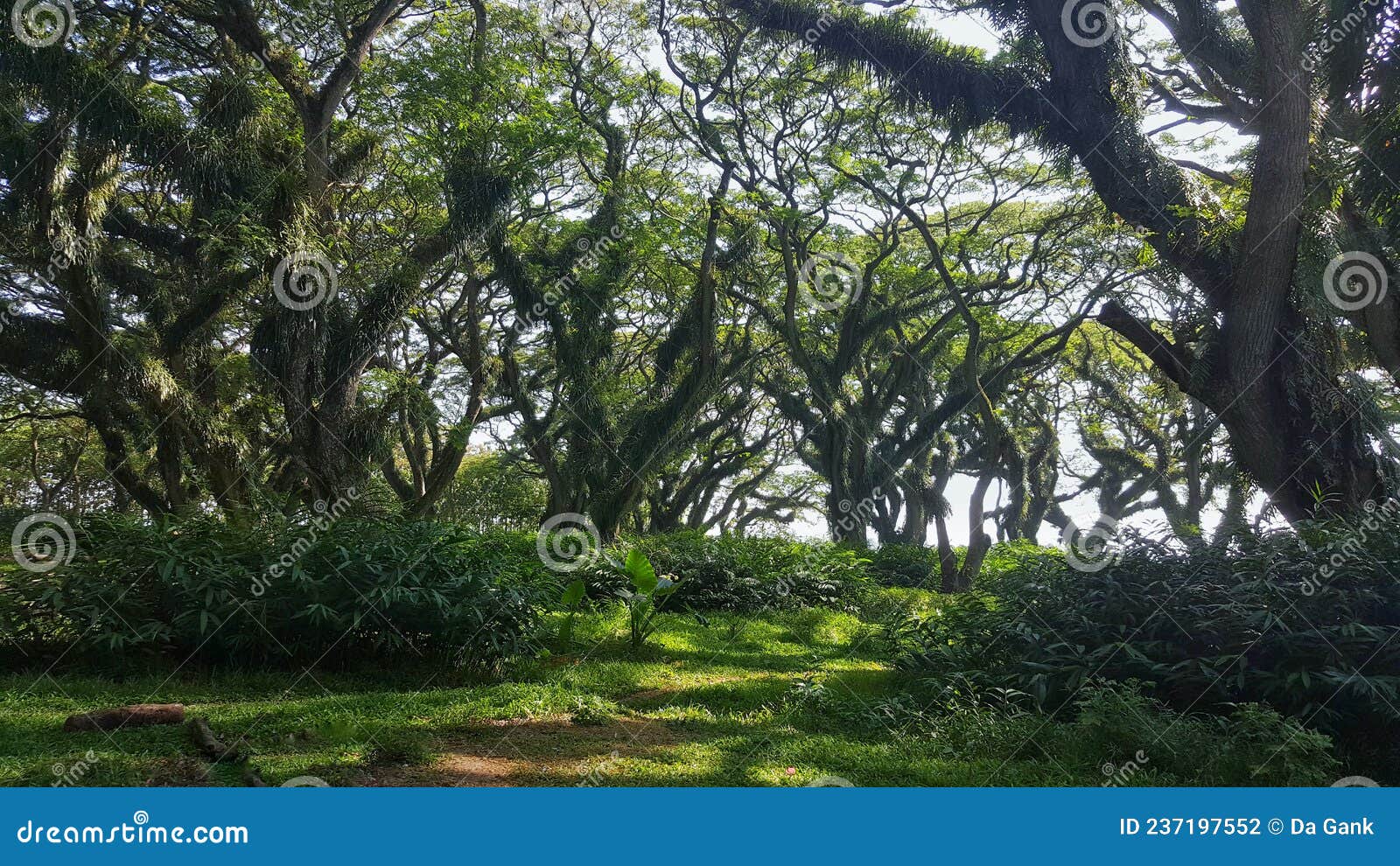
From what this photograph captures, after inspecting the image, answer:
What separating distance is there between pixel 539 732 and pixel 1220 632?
4403mm

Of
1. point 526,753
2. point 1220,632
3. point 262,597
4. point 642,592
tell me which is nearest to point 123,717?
point 262,597

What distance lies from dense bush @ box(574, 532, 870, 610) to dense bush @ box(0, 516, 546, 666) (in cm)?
351

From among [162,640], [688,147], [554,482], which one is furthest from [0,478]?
[162,640]

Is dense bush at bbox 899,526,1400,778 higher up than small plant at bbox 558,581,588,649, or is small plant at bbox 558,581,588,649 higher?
dense bush at bbox 899,526,1400,778

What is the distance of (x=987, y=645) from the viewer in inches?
267

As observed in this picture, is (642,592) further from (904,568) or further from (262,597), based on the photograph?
(904,568)

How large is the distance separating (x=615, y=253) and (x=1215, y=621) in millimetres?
11887

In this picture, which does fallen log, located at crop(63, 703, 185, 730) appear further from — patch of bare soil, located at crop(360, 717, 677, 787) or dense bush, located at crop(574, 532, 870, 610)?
dense bush, located at crop(574, 532, 870, 610)

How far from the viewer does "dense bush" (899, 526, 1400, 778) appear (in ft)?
16.4

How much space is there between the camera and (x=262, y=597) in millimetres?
6121

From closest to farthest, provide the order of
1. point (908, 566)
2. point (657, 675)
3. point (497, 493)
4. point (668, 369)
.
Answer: point (657, 675) → point (668, 369) → point (908, 566) → point (497, 493)

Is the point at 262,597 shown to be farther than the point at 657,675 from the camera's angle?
No

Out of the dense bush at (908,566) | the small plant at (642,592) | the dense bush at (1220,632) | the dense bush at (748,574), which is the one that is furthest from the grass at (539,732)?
the dense bush at (908,566)

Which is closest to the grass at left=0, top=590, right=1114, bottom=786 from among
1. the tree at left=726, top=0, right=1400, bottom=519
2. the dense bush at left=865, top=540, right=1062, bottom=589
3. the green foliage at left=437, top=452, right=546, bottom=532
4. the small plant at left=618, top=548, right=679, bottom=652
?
the small plant at left=618, top=548, right=679, bottom=652
